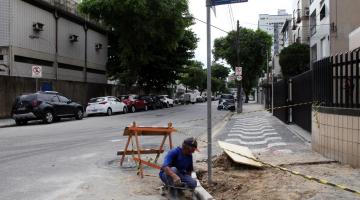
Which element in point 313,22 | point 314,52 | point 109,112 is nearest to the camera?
point 109,112

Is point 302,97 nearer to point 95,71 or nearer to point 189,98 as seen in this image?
point 95,71

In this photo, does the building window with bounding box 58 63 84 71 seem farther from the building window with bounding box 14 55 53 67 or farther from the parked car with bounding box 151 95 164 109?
the parked car with bounding box 151 95 164 109

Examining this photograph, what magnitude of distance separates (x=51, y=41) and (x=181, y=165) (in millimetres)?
31178

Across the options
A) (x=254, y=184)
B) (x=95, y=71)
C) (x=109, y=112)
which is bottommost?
(x=254, y=184)

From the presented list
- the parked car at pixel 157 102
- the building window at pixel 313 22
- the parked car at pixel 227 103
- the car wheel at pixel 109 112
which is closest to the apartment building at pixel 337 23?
the building window at pixel 313 22

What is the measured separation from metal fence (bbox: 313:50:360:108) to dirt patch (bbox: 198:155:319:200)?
2134 millimetres

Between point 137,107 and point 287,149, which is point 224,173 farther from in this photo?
point 137,107

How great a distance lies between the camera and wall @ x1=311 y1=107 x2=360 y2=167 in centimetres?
936

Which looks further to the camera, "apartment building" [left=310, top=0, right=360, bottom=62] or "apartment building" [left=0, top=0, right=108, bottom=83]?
"apartment building" [left=310, top=0, right=360, bottom=62]

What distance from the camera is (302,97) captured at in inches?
766

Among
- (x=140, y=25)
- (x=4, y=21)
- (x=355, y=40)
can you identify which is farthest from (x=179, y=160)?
(x=140, y=25)

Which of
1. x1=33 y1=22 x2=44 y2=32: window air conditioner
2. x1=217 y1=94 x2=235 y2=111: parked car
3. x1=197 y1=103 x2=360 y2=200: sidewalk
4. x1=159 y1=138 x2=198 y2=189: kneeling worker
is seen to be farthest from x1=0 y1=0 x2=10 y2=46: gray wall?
x1=159 y1=138 x2=198 y2=189: kneeling worker

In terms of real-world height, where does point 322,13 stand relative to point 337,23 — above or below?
above

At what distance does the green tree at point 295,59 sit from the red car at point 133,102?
1314 cm
